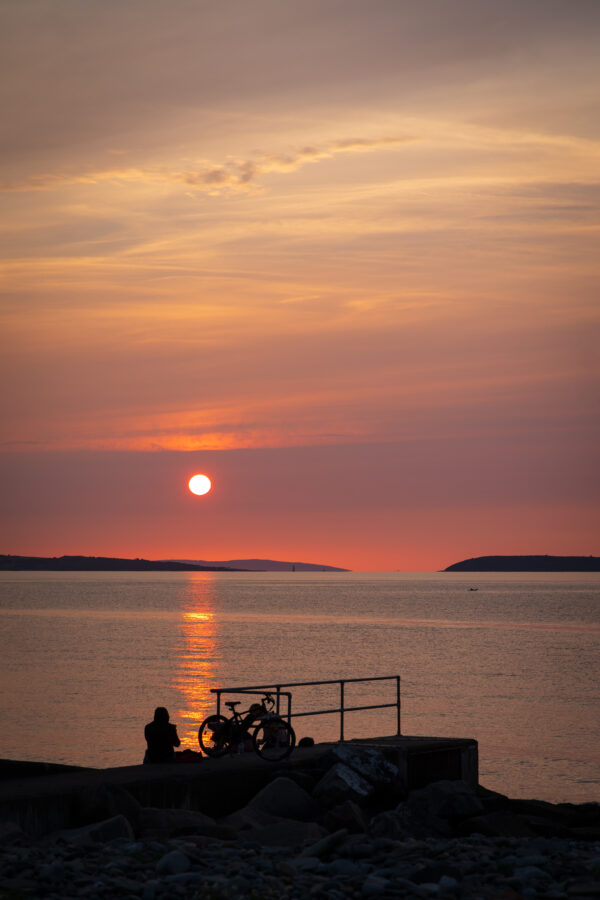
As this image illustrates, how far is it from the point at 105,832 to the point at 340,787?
17.8 ft

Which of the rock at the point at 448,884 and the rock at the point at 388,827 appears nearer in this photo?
the rock at the point at 448,884

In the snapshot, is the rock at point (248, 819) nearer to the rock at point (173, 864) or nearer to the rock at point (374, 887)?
the rock at point (173, 864)

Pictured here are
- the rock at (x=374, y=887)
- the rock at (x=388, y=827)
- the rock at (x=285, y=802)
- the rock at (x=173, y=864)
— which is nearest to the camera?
the rock at (x=374, y=887)

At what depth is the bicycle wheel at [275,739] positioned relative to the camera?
19469 millimetres

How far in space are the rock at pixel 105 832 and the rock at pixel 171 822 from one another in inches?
35.5

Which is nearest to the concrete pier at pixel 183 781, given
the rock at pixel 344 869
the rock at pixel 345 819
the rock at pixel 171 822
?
the rock at pixel 171 822

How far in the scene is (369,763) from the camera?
1947 centimetres

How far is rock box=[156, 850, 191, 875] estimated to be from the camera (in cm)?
1095

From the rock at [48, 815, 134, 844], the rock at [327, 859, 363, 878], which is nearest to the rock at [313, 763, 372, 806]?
the rock at [48, 815, 134, 844]

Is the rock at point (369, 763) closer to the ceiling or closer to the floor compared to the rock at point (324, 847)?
closer to the ceiling

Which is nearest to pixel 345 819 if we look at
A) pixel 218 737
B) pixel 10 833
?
pixel 218 737

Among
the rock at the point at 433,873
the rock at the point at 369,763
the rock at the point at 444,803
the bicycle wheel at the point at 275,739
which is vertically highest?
the bicycle wheel at the point at 275,739

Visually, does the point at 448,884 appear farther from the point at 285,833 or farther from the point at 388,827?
the point at 388,827

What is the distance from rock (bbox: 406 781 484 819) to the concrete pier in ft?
2.43
